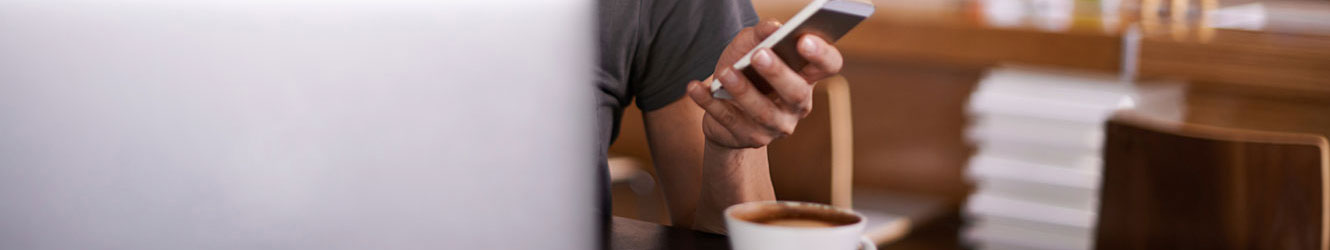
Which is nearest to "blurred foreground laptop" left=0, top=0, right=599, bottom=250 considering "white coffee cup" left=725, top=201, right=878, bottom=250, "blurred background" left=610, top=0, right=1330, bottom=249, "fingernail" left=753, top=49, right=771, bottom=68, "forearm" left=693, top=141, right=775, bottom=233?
"white coffee cup" left=725, top=201, right=878, bottom=250

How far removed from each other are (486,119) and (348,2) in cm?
6

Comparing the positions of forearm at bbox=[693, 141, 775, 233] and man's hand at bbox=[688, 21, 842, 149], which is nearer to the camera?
man's hand at bbox=[688, 21, 842, 149]

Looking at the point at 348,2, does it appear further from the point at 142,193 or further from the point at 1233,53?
the point at 1233,53

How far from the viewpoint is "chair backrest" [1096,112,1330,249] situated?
4.29 ft

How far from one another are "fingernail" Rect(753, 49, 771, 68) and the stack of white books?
A: 5.88 feet

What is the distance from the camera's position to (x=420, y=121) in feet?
1.34

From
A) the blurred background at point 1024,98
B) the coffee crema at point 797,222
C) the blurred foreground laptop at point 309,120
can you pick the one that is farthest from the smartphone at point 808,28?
the blurred background at point 1024,98

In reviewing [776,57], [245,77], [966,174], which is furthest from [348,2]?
[966,174]

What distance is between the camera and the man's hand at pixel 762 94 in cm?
72

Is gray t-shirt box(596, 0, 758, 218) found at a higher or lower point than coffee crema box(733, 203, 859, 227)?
higher

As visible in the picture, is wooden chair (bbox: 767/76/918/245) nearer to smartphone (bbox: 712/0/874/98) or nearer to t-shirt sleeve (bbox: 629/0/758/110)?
t-shirt sleeve (bbox: 629/0/758/110)

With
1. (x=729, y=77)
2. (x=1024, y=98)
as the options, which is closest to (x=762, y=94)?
(x=729, y=77)

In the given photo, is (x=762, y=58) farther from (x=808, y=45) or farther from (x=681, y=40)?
(x=681, y=40)

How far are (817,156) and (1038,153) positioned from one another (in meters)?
0.97
